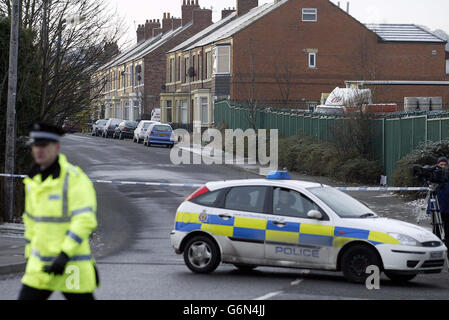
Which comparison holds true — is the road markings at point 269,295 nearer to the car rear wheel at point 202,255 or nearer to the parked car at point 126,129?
the car rear wheel at point 202,255

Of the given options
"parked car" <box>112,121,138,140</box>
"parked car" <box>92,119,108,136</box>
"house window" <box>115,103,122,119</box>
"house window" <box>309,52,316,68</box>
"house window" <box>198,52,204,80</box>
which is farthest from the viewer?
"house window" <box>115,103,122,119</box>

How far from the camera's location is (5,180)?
18.6m

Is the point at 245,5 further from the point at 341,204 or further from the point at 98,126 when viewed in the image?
the point at 341,204

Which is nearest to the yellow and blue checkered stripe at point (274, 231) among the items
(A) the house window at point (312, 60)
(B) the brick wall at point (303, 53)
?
(B) the brick wall at point (303, 53)

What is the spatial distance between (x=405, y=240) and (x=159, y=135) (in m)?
40.6

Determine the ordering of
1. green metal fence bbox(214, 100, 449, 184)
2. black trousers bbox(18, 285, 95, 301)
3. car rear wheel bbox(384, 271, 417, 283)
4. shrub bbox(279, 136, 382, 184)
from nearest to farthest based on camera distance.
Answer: black trousers bbox(18, 285, 95, 301), car rear wheel bbox(384, 271, 417, 283), green metal fence bbox(214, 100, 449, 184), shrub bbox(279, 136, 382, 184)

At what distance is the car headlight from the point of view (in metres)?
11.6

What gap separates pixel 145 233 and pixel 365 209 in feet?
23.1

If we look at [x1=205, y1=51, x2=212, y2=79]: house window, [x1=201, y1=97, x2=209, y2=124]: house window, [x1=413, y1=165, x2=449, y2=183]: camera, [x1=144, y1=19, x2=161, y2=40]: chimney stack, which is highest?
[x1=144, y1=19, x2=161, y2=40]: chimney stack

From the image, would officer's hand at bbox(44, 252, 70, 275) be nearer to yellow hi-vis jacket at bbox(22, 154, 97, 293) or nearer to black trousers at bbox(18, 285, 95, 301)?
yellow hi-vis jacket at bbox(22, 154, 97, 293)

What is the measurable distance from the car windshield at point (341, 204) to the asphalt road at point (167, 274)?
0.95m

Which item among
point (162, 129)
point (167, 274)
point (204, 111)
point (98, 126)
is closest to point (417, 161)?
point (167, 274)

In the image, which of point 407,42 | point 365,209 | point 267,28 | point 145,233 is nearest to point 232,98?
point 267,28

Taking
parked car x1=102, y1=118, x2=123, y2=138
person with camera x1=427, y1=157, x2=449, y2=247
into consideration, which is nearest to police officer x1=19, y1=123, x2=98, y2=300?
person with camera x1=427, y1=157, x2=449, y2=247
